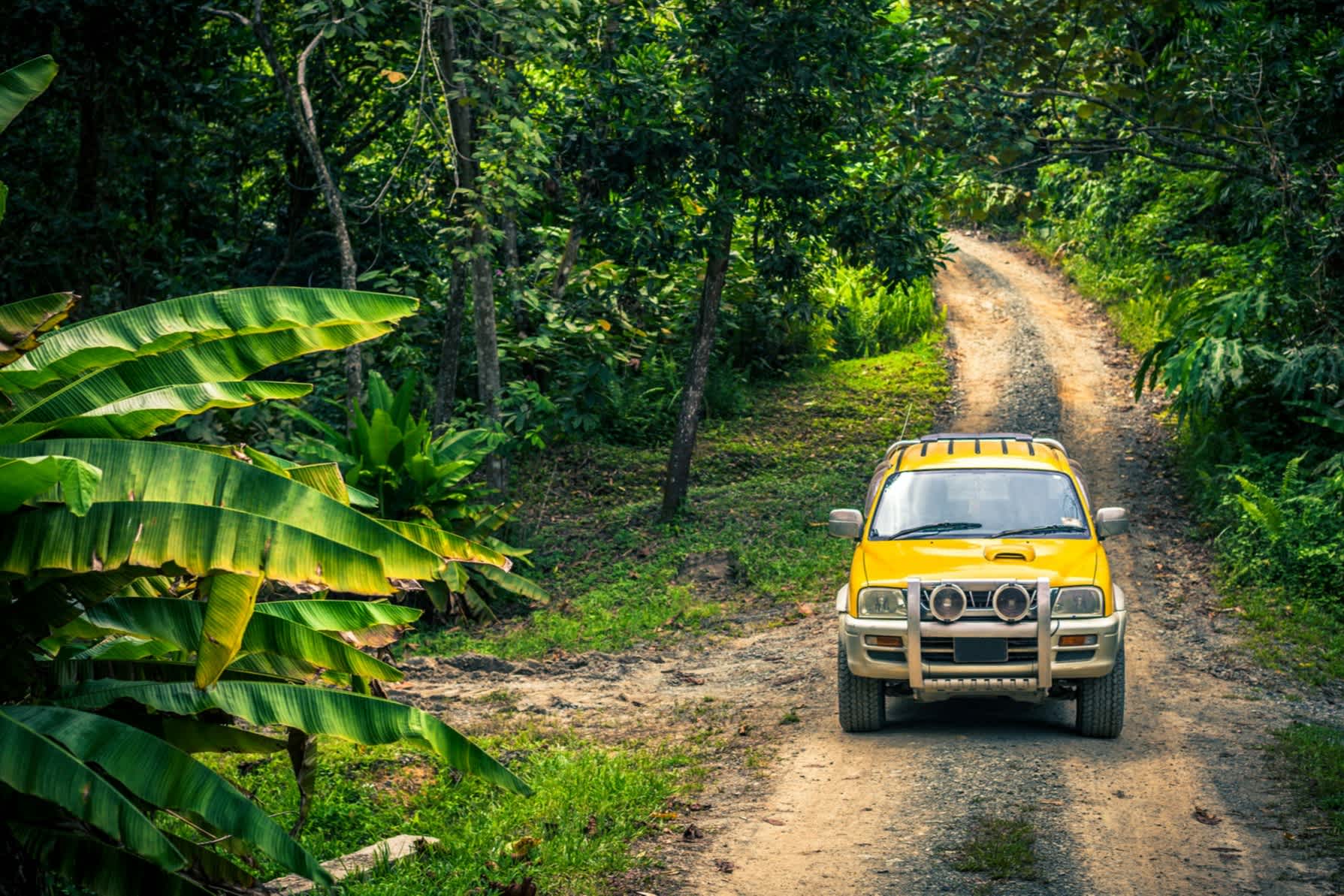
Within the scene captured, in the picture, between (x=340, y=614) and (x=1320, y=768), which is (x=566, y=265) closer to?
(x=1320, y=768)

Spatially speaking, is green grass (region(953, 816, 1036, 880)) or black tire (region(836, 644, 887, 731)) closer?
green grass (region(953, 816, 1036, 880))

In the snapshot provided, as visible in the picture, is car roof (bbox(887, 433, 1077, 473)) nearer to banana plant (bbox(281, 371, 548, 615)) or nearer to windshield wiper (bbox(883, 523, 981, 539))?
windshield wiper (bbox(883, 523, 981, 539))

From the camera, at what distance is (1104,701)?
815cm

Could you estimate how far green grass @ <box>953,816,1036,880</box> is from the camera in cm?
611

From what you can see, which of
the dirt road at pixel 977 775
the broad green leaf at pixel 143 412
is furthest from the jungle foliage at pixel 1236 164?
the broad green leaf at pixel 143 412

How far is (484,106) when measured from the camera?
42.1 ft

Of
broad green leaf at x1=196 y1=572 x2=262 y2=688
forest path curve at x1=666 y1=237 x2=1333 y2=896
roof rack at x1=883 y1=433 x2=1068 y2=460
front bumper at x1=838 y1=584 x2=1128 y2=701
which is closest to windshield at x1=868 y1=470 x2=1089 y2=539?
roof rack at x1=883 y1=433 x2=1068 y2=460

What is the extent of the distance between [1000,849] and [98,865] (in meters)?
4.36

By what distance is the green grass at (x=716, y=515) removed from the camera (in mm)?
12852

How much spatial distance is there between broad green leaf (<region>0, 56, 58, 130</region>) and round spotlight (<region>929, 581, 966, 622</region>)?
5755mm

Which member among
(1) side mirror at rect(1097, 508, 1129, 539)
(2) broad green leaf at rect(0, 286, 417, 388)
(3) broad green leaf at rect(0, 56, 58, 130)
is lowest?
(1) side mirror at rect(1097, 508, 1129, 539)

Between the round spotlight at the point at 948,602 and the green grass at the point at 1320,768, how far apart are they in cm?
227

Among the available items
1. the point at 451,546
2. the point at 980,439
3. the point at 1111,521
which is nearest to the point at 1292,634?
the point at 980,439

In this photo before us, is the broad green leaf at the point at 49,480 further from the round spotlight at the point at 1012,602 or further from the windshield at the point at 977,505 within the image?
the windshield at the point at 977,505
